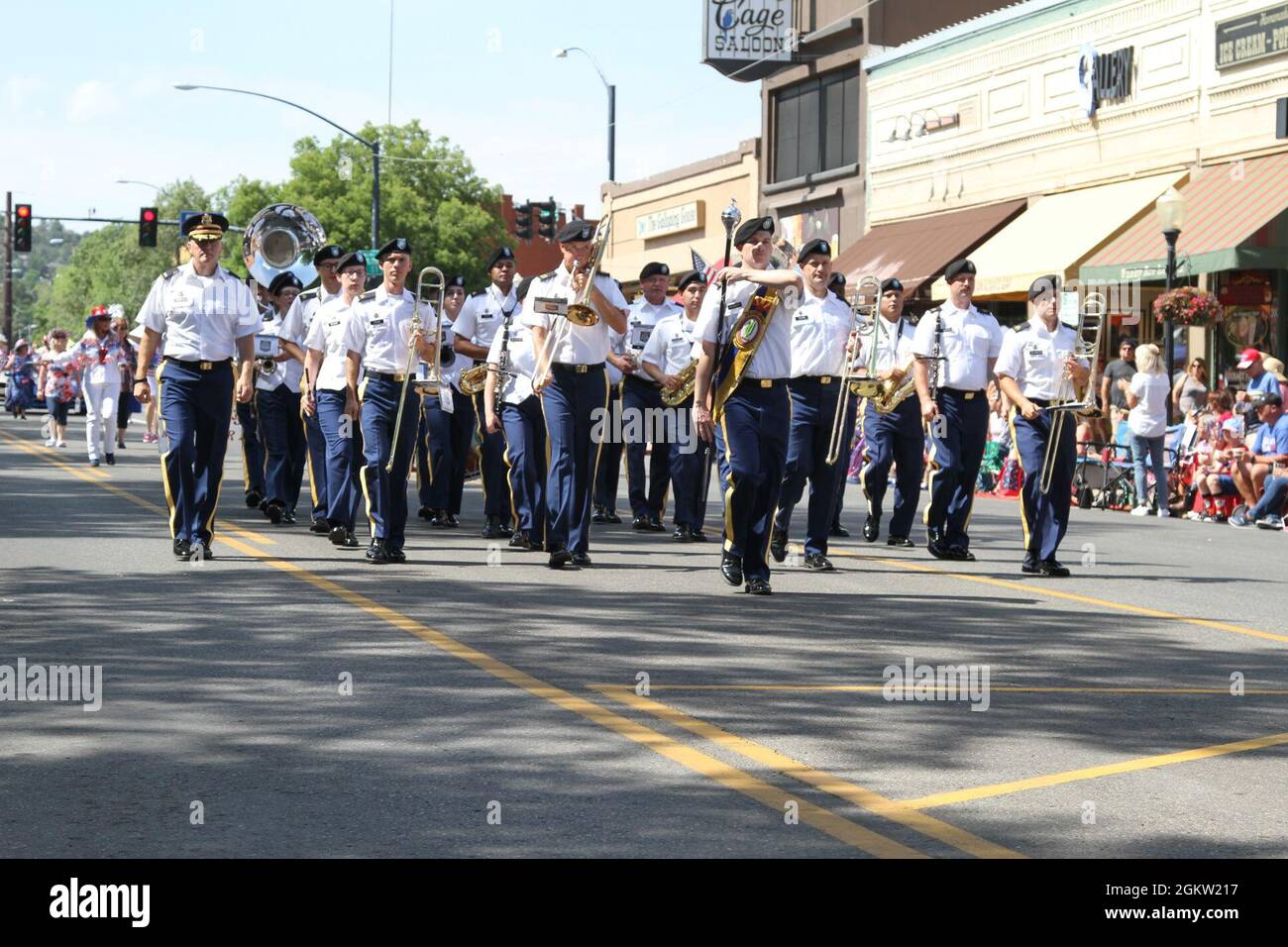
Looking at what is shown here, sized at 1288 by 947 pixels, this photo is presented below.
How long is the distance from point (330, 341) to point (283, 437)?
2585mm

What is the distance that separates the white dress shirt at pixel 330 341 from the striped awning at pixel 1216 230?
14.9 meters

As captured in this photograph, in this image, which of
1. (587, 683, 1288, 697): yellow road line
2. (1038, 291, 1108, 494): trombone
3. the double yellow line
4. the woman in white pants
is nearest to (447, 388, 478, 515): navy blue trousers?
(1038, 291, 1108, 494): trombone

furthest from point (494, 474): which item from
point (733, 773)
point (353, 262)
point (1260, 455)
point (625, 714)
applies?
point (733, 773)

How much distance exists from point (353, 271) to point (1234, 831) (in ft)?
33.2

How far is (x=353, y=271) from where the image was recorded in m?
15.3

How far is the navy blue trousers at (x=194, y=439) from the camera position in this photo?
14031mm

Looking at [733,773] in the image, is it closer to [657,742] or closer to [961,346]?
[657,742]

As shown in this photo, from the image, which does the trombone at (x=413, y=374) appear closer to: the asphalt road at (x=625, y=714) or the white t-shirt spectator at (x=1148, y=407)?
the asphalt road at (x=625, y=714)

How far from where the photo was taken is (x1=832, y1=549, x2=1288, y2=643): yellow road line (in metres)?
11.6

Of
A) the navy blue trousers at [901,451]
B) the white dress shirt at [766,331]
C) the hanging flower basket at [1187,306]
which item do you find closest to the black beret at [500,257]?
the navy blue trousers at [901,451]

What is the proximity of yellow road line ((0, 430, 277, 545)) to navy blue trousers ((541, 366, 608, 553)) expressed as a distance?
2.82 m

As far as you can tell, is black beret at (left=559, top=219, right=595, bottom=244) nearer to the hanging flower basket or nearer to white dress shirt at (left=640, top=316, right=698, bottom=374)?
white dress shirt at (left=640, top=316, right=698, bottom=374)
